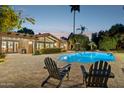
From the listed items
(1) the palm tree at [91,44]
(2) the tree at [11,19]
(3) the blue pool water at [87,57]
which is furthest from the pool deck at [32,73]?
(2) the tree at [11,19]

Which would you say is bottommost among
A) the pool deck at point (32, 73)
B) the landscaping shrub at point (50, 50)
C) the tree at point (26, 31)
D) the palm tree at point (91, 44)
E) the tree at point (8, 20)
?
the pool deck at point (32, 73)

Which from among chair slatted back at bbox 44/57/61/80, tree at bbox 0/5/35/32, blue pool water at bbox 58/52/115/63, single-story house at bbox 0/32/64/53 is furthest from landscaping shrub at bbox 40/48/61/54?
chair slatted back at bbox 44/57/61/80

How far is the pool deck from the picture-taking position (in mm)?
7832

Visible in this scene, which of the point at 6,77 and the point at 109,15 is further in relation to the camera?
the point at 109,15

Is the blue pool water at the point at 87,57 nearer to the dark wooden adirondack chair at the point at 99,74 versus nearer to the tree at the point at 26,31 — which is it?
the tree at the point at 26,31

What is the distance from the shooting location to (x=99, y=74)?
6727mm

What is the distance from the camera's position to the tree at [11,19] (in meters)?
8.71

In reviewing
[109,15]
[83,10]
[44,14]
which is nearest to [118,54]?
[109,15]

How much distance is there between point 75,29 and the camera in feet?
28.6

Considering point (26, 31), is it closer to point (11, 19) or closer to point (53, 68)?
point (11, 19)

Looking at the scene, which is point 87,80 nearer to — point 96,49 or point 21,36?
point 96,49

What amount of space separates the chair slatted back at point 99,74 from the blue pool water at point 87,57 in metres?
1.94

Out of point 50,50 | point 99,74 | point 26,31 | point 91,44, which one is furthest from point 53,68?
point 91,44

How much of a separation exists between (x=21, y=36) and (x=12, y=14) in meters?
0.80
